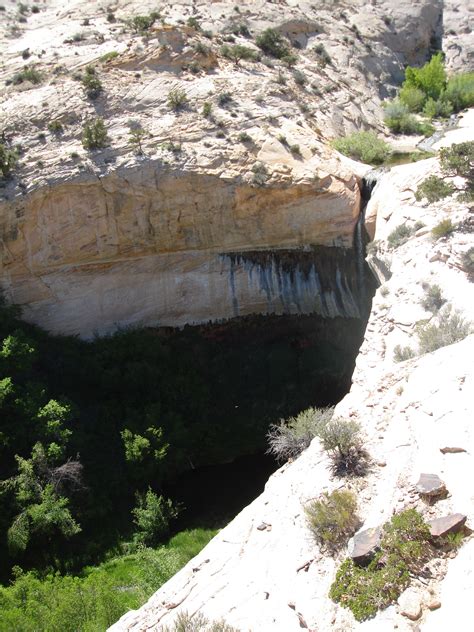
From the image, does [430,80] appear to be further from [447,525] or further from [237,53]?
[447,525]

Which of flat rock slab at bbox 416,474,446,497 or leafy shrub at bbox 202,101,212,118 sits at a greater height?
leafy shrub at bbox 202,101,212,118

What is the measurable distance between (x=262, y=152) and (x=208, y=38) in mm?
8039

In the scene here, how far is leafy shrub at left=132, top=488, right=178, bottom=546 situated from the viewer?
46.0 feet

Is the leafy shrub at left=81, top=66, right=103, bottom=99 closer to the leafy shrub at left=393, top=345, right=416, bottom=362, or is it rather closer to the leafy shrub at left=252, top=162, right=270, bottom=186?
the leafy shrub at left=252, top=162, right=270, bottom=186

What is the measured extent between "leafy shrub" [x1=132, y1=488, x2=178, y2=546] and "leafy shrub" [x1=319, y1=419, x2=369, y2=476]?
7613 mm

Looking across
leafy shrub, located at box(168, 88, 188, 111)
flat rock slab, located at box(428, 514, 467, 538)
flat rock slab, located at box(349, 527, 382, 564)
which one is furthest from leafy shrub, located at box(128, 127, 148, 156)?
flat rock slab, located at box(428, 514, 467, 538)

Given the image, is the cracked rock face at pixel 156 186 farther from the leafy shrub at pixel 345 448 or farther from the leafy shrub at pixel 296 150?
the leafy shrub at pixel 345 448

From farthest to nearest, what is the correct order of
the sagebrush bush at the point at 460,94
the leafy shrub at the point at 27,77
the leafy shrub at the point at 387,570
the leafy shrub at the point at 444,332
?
the sagebrush bush at the point at 460,94 < the leafy shrub at the point at 27,77 < the leafy shrub at the point at 444,332 < the leafy shrub at the point at 387,570

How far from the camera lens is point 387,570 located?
5.58 meters

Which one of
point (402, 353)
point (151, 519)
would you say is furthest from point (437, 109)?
point (151, 519)

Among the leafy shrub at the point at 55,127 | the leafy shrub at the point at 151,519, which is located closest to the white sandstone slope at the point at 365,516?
the leafy shrub at the point at 151,519

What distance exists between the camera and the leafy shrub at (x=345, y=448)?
24.7 ft

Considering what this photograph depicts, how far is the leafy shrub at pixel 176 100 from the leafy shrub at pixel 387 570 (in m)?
15.6

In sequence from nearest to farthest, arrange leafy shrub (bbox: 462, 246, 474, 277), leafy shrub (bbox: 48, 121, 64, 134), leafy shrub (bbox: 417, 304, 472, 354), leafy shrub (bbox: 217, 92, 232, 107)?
1. leafy shrub (bbox: 417, 304, 472, 354)
2. leafy shrub (bbox: 462, 246, 474, 277)
3. leafy shrub (bbox: 48, 121, 64, 134)
4. leafy shrub (bbox: 217, 92, 232, 107)
